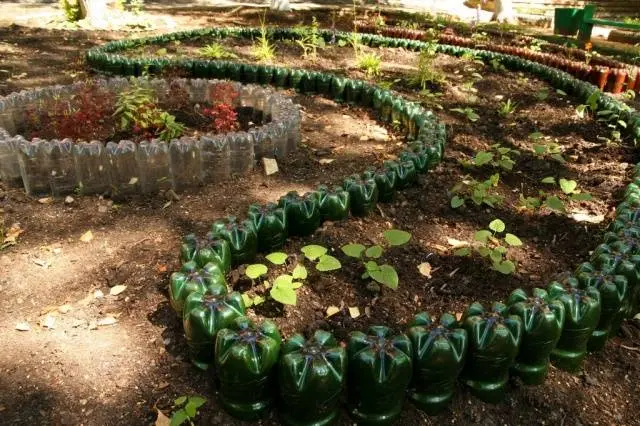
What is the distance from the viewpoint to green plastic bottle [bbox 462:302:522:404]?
241 cm

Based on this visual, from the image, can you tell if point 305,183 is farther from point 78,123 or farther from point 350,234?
point 78,123

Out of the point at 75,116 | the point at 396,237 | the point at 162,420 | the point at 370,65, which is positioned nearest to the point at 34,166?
the point at 75,116

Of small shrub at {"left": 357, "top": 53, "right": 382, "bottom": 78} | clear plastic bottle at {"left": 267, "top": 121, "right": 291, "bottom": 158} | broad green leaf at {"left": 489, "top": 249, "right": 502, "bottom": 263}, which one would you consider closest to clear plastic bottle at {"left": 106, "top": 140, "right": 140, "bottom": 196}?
clear plastic bottle at {"left": 267, "top": 121, "right": 291, "bottom": 158}

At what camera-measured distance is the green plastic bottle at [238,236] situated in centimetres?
318

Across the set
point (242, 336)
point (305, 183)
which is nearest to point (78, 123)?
point (305, 183)

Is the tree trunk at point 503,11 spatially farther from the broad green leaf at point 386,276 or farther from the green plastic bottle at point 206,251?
the green plastic bottle at point 206,251

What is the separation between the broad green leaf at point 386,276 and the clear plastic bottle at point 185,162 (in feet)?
6.50

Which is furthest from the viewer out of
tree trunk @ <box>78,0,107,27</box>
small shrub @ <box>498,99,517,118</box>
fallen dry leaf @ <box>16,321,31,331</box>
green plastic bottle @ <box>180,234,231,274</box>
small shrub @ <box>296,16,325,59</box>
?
tree trunk @ <box>78,0,107,27</box>

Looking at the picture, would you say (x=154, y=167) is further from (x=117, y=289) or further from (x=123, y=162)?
(x=117, y=289)

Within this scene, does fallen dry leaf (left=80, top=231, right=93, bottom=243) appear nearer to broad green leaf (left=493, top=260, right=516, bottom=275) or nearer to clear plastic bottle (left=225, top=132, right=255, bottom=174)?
clear plastic bottle (left=225, top=132, right=255, bottom=174)

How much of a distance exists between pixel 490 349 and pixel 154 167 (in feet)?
9.60

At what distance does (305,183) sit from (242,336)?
8.08 ft

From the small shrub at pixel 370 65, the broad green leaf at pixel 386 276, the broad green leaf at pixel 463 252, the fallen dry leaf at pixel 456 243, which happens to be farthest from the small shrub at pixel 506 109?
the broad green leaf at pixel 386 276

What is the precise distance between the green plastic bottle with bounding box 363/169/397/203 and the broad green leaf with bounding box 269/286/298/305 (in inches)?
58.4
